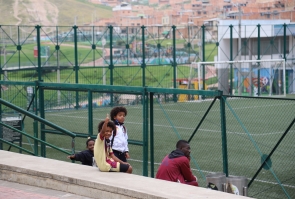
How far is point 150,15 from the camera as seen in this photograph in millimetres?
56844

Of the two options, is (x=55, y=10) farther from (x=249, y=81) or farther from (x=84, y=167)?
(x=84, y=167)

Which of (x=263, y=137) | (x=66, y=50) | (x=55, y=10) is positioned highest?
(x=55, y=10)

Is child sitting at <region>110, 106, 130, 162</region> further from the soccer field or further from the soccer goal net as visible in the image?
the soccer goal net

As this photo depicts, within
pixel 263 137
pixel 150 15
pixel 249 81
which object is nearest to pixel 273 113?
pixel 263 137

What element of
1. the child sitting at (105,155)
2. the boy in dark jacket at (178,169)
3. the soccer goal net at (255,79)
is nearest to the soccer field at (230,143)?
the boy in dark jacket at (178,169)

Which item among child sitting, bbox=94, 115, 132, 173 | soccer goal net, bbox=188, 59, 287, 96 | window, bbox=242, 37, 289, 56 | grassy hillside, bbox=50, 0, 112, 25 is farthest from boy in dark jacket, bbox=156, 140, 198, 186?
grassy hillside, bbox=50, 0, 112, 25

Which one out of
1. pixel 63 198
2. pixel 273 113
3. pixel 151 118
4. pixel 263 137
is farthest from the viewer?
pixel 273 113

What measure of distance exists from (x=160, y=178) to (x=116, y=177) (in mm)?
→ 849

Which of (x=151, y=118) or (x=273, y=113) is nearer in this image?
(x=151, y=118)

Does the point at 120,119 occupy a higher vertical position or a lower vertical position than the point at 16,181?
higher

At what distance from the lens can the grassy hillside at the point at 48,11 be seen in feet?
167

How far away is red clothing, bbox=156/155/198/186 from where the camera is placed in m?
9.37

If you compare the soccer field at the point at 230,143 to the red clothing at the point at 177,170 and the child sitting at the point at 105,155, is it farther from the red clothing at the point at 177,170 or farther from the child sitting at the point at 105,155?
the child sitting at the point at 105,155

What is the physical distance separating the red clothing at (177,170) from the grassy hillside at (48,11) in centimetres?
4170
